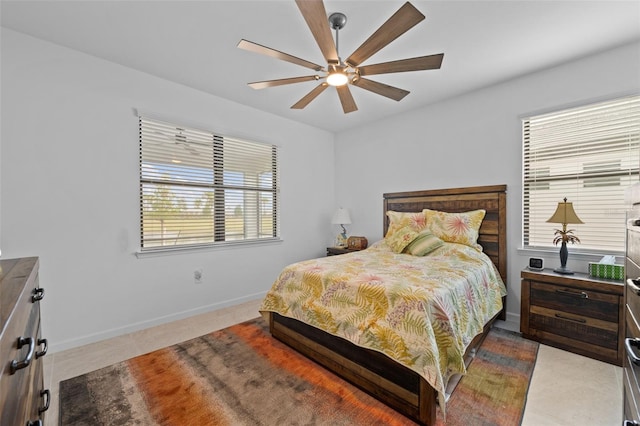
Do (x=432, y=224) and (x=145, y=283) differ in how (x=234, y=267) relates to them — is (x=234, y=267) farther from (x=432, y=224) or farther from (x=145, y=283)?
(x=432, y=224)

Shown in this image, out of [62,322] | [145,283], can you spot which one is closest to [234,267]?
[145,283]

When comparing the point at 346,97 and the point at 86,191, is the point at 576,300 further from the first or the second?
the point at 86,191

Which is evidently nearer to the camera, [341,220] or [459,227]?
[459,227]

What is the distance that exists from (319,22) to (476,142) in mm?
2608

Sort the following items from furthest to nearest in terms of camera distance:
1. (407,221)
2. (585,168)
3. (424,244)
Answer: (407,221) < (424,244) < (585,168)

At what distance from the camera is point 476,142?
11.1ft

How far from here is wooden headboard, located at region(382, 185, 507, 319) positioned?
3.13 m

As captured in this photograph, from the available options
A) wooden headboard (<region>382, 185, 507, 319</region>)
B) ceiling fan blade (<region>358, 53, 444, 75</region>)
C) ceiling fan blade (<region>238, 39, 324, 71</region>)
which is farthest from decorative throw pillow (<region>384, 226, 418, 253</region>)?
ceiling fan blade (<region>238, 39, 324, 71</region>)

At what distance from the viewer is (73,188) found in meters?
2.54

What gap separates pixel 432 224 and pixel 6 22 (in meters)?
4.33

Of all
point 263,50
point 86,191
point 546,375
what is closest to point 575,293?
point 546,375

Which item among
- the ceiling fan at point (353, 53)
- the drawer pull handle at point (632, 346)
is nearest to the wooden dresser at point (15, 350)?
the ceiling fan at point (353, 53)

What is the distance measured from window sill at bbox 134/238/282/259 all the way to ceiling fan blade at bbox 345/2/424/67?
8.63ft

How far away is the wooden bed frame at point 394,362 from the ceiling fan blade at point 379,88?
5.66 feet
